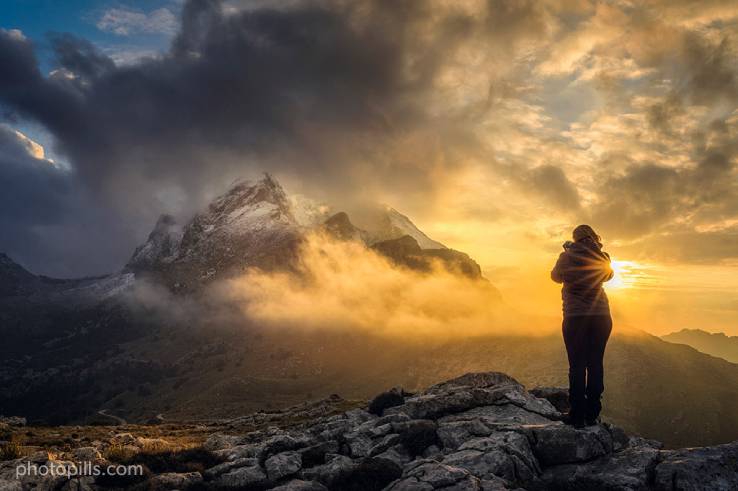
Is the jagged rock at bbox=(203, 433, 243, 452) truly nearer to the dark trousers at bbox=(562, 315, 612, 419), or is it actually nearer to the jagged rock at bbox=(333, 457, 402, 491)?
the jagged rock at bbox=(333, 457, 402, 491)

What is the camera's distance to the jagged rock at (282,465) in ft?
Answer: 63.0

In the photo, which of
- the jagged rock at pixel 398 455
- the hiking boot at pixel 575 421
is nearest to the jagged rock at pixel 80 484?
the jagged rock at pixel 398 455

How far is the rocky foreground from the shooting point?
13.6m

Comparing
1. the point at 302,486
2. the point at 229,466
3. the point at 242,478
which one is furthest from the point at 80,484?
the point at 302,486

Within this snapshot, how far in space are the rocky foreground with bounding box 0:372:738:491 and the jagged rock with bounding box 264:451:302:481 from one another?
45 millimetres

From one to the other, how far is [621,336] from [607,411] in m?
59.0

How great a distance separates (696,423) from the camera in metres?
126

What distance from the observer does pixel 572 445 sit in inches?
625

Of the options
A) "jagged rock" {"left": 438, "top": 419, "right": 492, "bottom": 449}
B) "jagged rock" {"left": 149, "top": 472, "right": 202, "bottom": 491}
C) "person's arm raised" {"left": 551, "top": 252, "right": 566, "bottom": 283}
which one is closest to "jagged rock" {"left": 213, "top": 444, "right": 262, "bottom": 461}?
"jagged rock" {"left": 149, "top": 472, "right": 202, "bottom": 491}

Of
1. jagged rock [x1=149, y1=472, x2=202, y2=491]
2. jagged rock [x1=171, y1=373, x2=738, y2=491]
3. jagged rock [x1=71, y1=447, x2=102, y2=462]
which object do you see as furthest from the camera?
jagged rock [x1=71, y1=447, x2=102, y2=462]

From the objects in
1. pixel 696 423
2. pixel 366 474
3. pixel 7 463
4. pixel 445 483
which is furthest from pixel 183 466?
pixel 696 423

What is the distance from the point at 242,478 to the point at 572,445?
13.3 metres

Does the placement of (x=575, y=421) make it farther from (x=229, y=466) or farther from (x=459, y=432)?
(x=229, y=466)

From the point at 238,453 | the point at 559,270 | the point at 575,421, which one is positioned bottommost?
the point at 238,453
